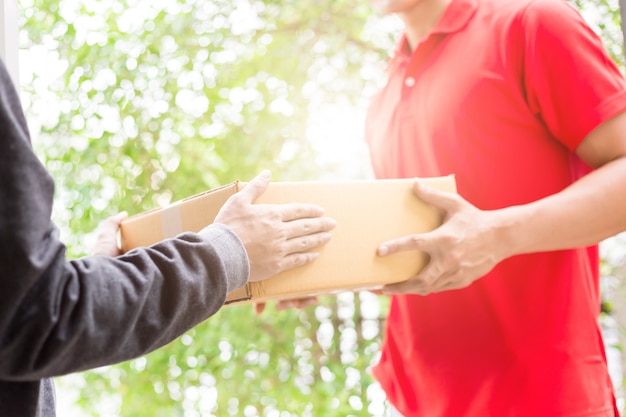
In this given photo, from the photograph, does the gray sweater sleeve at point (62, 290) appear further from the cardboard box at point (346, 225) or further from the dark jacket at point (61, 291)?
the cardboard box at point (346, 225)

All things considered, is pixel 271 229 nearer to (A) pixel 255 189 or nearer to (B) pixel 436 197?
(A) pixel 255 189

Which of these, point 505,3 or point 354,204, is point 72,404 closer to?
point 354,204

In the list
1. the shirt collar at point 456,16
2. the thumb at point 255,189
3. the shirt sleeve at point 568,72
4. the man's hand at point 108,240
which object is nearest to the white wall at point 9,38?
the man's hand at point 108,240

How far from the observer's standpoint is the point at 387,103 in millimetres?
1434

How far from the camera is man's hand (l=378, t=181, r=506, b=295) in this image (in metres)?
1.05

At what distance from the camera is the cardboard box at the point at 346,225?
0.96 metres

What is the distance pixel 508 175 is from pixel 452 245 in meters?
0.23

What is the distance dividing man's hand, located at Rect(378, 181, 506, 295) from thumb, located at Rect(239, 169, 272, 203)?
0.67 ft

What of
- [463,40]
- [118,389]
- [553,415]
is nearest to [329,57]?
[463,40]

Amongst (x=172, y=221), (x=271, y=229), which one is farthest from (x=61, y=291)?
(x=172, y=221)

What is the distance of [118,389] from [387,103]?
1.56 metres

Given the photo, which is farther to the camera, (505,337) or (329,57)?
A: (329,57)

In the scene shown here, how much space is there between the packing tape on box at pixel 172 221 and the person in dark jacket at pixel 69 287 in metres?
0.20

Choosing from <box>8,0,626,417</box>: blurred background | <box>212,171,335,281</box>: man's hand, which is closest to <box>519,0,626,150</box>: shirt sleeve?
<box>212,171,335,281</box>: man's hand
